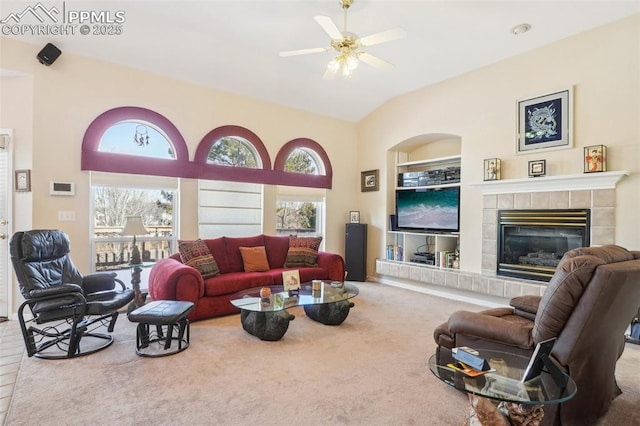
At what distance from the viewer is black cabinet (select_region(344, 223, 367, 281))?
623 centimetres

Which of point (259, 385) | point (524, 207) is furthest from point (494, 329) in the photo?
point (524, 207)

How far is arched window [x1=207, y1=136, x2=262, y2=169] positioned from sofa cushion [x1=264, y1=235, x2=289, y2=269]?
1.30 meters

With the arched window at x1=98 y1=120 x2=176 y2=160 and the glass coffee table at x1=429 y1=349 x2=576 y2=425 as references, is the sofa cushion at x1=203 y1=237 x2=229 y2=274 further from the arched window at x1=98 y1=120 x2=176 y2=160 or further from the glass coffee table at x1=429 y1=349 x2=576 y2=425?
the glass coffee table at x1=429 y1=349 x2=576 y2=425

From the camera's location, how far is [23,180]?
383cm

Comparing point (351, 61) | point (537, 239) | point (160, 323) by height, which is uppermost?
point (351, 61)

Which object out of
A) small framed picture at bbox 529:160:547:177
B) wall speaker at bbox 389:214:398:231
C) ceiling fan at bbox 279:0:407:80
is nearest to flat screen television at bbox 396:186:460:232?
wall speaker at bbox 389:214:398:231

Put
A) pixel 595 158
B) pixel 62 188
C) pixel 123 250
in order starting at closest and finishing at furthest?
pixel 595 158 → pixel 62 188 → pixel 123 250

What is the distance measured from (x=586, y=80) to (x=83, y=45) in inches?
234

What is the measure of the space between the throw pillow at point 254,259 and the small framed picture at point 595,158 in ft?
13.6

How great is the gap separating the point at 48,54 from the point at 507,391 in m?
5.24

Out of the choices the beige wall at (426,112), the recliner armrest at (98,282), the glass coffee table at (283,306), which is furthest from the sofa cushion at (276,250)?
the recliner armrest at (98,282)

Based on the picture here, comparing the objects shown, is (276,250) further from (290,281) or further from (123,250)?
(123,250)

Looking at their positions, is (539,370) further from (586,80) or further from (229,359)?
(586,80)

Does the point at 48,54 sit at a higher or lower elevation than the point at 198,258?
higher
